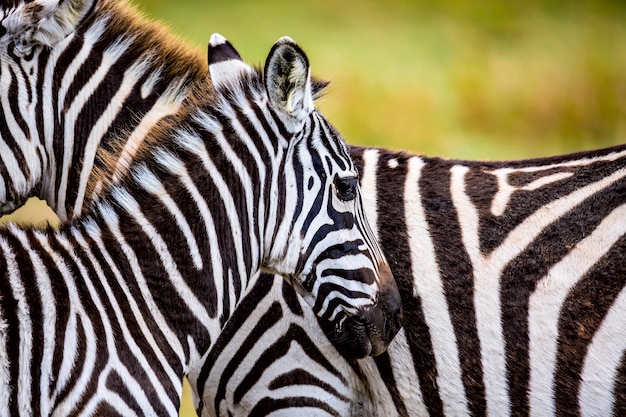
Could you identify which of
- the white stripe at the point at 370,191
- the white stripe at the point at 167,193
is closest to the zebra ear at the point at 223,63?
the white stripe at the point at 167,193

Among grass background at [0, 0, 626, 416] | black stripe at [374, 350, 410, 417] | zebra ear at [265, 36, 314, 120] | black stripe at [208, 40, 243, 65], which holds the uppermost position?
grass background at [0, 0, 626, 416]

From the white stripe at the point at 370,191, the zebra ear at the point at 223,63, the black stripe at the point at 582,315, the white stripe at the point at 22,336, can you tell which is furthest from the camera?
the white stripe at the point at 370,191

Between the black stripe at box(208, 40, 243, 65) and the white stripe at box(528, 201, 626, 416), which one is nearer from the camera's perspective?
the white stripe at box(528, 201, 626, 416)

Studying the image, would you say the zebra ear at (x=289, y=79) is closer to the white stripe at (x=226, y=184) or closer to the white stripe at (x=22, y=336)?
the white stripe at (x=226, y=184)

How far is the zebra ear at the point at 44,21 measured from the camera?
4957 millimetres

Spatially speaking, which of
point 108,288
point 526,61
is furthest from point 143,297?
point 526,61

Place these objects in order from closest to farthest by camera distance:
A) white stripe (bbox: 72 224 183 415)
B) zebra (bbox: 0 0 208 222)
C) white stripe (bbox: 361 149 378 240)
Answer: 1. white stripe (bbox: 72 224 183 415)
2. zebra (bbox: 0 0 208 222)
3. white stripe (bbox: 361 149 378 240)

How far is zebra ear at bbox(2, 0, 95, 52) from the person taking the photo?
4.96 m

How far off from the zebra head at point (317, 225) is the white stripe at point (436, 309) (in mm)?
457

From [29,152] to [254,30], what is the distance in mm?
14921

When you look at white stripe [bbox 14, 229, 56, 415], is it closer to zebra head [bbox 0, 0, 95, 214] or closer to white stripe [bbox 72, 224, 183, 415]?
white stripe [bbox 72, 224, 183, 415]

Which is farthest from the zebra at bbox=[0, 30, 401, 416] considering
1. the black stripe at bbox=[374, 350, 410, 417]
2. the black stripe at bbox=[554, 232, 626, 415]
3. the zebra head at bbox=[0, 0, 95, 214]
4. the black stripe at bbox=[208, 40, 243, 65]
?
the black stripe at bbox=[554, 232, 626, 415]

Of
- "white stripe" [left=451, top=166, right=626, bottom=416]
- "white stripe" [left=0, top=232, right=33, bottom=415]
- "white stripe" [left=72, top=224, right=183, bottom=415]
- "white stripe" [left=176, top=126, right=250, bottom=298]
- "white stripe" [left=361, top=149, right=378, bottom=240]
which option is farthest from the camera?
"white stripe" [left=361, top=149, right=378, bottom=240]

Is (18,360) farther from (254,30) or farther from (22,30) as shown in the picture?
(254,30)
